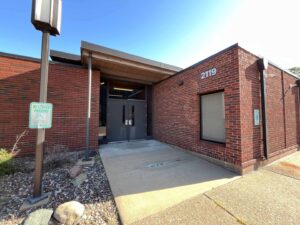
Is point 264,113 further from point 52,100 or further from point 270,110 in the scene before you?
point 52,100

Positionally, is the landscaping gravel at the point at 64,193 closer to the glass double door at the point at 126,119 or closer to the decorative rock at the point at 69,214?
the decorative rock at the point at 69,214

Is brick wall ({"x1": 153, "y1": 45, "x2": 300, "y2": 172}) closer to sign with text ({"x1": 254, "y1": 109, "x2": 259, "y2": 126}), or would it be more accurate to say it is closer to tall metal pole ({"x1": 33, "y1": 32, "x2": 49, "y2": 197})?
sign with text ({"x1": 254, "y1": 109, "x2": 259, "y2": 126})

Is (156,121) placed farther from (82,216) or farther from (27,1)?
(27,1)

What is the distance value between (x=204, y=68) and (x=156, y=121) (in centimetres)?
406

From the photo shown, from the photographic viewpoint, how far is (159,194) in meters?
2.75

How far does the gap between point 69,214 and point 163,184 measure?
1.85 meters

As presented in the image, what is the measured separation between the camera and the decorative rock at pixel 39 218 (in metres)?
1.99

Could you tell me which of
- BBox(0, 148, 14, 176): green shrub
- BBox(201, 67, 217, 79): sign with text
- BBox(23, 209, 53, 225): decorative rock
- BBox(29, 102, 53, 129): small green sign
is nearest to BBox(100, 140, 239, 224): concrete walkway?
BBox(23, 209, 53, 225): decorative rock

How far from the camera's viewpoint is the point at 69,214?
210cm

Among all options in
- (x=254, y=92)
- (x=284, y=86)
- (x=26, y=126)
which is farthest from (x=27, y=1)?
(x=284, y=86)

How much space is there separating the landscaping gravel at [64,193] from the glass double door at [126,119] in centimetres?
369

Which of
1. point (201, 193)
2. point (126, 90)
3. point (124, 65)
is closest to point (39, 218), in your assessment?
point (201, 193)

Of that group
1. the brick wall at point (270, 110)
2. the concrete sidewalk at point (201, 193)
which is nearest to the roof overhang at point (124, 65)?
the brick wall at point (270, 110)

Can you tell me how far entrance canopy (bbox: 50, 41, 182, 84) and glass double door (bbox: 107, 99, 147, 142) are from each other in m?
1.46
